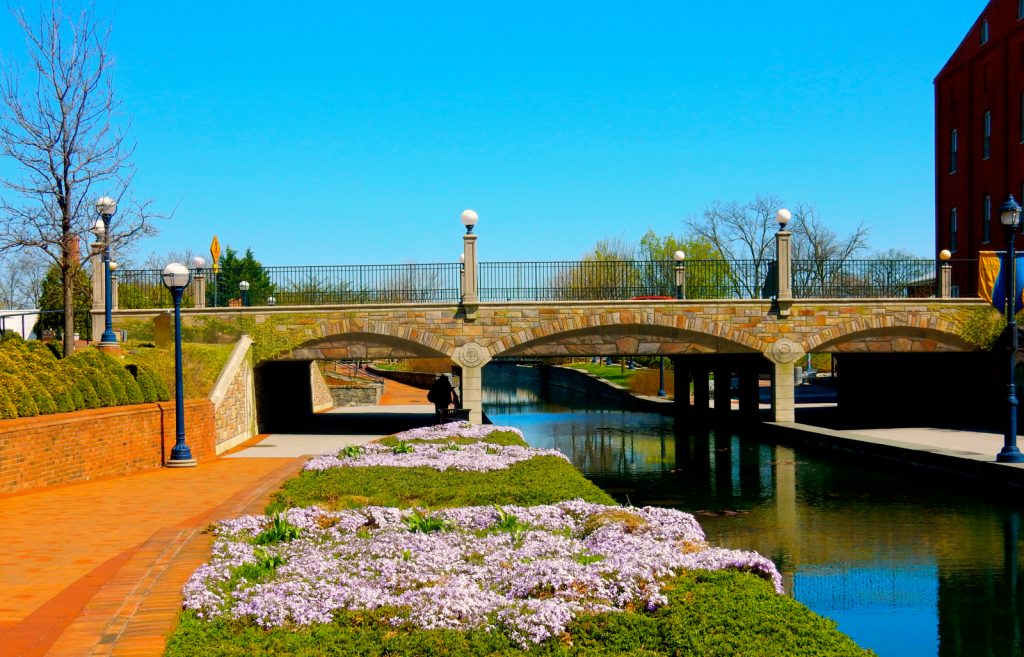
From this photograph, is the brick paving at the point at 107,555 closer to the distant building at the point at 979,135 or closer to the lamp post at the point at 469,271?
the lamp post at the point at 469,271

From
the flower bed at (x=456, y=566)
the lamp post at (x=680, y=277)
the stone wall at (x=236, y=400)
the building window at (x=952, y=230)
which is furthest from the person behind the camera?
the building window at (x=952, y=230)

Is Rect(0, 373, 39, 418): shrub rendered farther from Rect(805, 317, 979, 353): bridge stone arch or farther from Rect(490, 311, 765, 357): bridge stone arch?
Rect(805, 317, 979, 353): bridge stone arch

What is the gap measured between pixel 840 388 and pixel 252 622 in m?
34.8

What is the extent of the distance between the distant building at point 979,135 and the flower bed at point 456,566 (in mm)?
28717

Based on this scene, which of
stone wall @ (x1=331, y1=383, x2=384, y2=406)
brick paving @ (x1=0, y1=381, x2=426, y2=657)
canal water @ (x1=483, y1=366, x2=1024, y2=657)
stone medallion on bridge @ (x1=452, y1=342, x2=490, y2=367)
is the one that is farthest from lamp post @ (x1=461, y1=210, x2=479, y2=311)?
stone wall @ (x1=331, y1=383, x2=384, y2=406)

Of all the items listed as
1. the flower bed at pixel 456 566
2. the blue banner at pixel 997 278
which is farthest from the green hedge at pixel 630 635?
the blue banner at pixel 997 278

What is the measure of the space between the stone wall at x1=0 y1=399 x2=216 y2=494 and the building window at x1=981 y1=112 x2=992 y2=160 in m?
33.5

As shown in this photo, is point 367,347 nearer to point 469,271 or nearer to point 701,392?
point 469,271

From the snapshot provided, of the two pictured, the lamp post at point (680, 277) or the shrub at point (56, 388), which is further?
the lamp post at point (680, 277)

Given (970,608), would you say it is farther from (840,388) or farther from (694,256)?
(694,256)

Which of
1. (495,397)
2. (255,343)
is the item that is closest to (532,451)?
(255,343)

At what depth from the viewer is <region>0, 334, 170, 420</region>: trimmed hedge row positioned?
14.0m

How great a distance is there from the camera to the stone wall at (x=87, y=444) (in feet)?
43.1

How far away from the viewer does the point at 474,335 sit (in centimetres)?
2686
